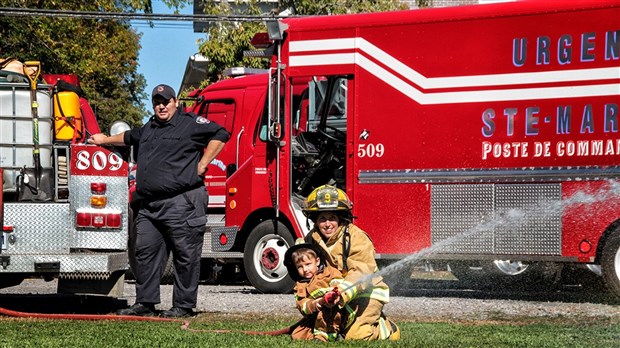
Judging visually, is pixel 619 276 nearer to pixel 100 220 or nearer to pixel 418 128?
pixel 418 128

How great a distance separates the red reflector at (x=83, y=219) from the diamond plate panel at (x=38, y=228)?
8cm

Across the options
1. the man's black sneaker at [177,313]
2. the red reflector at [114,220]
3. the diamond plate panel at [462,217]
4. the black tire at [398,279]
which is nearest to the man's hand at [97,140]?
the red reflector at [114,220]

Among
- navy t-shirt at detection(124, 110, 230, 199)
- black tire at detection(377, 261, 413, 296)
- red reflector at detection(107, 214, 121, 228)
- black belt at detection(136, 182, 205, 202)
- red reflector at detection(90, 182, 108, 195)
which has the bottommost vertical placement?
black tire at detection(377, 261, 413, 296)

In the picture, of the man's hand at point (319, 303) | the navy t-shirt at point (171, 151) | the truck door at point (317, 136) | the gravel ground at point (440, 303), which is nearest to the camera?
the man's hand at point (319, 303)

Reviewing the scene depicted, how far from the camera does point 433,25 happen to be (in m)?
13.1

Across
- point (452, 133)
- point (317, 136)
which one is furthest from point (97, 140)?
point (317, 136)

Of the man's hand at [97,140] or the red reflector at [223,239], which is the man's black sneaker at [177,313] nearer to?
the man's hand at [97,140]

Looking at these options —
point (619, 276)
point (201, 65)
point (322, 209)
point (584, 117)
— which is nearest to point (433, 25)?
point (584, 117)

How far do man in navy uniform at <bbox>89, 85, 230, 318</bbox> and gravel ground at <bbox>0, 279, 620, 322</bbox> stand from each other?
2.50 feet

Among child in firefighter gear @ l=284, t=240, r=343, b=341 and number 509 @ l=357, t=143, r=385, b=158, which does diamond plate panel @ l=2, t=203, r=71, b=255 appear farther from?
number 509 @ l=357, t=143, r=385, b=158

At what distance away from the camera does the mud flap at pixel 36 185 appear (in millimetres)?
9969

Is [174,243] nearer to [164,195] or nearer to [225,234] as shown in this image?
[164,195]

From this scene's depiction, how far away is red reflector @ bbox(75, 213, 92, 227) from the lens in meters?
9.91

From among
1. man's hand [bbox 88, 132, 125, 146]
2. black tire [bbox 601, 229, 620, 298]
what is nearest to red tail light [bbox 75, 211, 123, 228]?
man's hand [bbox 88, 132, 125, 146]
